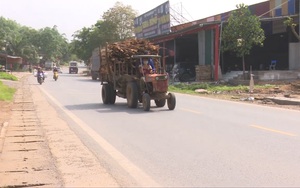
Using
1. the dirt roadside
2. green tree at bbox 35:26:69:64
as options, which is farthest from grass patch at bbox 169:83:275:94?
green tree at bbox 35:26:69:64

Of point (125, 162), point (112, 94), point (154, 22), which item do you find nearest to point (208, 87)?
point (112, 94)

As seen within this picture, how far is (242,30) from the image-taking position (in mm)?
29688

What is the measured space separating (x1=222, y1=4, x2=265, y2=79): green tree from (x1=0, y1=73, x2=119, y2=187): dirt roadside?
2038 cm

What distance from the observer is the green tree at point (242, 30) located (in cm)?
2959

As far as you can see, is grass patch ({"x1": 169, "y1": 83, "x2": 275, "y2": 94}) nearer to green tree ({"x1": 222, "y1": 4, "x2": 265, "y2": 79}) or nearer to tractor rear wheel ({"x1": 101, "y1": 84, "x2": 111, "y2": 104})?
green tree ({"x1": 222, "y1": 4, "x2": 265, "y2": 79})

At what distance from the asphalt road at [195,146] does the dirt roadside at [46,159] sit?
0.32 m

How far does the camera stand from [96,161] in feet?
23.8

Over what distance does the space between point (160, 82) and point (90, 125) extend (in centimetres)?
415

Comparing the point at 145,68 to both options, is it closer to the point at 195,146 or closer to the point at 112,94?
the point at 112,94

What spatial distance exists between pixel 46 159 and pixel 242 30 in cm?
2443

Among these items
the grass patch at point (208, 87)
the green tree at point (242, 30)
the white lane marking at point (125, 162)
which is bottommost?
the white lane marking at point (125, 162)

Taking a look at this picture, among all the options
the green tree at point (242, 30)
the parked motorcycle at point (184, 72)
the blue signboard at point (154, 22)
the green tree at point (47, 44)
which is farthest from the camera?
the green tree at point (47, 44)

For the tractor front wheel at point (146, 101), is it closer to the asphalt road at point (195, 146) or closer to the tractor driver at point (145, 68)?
Result: the asphalt road at point (195, 146)

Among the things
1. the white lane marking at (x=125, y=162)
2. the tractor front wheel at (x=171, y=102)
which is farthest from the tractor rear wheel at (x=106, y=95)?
the white lane marking at (x=125, y=162)
